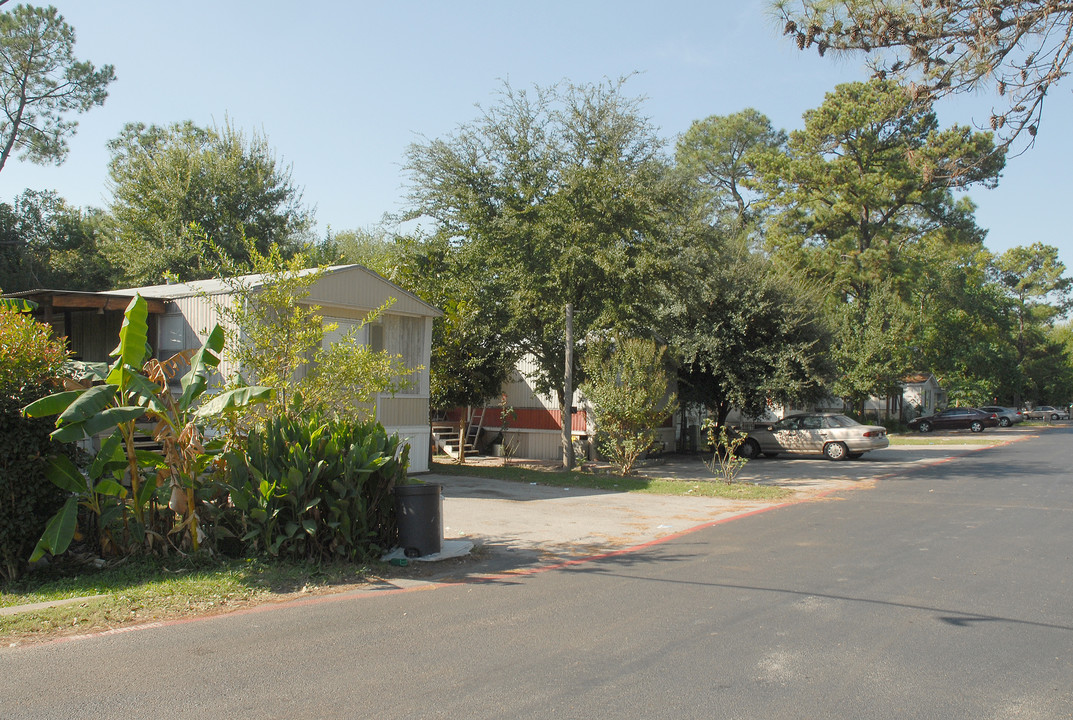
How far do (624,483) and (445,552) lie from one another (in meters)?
8.80

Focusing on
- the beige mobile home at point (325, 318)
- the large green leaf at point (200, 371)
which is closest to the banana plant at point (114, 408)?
the large green leaf at point (200, 371)

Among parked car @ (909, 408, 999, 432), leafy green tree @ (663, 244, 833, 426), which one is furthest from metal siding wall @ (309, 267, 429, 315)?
parked car @ (909, 408, 999, 432)

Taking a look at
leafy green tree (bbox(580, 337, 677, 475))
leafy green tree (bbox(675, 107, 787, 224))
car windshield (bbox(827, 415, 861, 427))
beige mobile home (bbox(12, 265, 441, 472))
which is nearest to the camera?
beige mobile home (bbox(12, 265, 441, 472))

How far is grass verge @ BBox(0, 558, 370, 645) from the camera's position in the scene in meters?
6.41

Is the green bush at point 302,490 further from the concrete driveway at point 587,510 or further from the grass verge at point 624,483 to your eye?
the grass verge at point 624,483

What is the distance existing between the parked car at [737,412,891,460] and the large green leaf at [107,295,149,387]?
21.7 meters

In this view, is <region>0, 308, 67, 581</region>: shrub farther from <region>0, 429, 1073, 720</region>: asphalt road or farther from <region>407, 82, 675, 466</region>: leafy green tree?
<region>407, 82, 675, 466</region>: leafy green tree

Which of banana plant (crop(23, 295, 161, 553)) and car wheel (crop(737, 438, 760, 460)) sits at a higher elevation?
banana plant (crop(23, 295, 161, 553))

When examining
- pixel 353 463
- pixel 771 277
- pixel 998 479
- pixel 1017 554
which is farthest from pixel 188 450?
pixel 771 277

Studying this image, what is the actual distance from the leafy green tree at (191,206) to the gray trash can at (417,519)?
66.8 ft

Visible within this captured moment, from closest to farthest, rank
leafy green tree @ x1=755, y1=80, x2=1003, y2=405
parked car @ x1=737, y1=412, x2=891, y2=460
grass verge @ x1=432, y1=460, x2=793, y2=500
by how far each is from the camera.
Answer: grass verge @ x1=432, y1=460, x2=793, y2=500, parked car @ x1=737, y1=412, x2=891, y2=460, leafy green tree @ x1=755, y1=80, x2=1003, y2=405

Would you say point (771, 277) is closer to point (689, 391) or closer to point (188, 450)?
point (689, 391)

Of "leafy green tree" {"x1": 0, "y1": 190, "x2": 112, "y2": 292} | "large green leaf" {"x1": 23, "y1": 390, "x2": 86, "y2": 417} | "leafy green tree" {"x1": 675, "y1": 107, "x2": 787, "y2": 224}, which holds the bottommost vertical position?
"large green leaf" {"x1": 23, "y1": 390, "x2": 86, "y2": 417}

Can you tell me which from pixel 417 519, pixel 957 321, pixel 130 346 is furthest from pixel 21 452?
pixel 957 321
